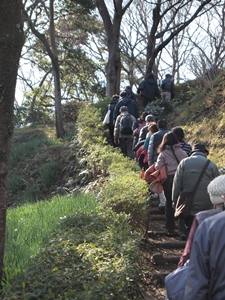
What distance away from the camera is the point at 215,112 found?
13.8 m

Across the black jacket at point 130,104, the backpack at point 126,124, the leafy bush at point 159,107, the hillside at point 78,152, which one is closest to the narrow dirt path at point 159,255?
the hillside at point 78,152

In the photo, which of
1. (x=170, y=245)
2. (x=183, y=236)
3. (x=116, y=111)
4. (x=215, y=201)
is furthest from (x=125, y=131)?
(x=215, y=201)

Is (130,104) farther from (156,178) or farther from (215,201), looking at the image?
(215,201)

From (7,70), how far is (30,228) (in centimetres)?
261

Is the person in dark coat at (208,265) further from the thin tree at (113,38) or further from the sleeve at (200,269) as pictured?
the thin tree at (113,38)

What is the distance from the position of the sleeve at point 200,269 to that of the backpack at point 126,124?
9922mm

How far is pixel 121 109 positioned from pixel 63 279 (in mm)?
9421

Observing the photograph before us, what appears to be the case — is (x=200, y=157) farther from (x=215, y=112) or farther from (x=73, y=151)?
(x=73, y=151)

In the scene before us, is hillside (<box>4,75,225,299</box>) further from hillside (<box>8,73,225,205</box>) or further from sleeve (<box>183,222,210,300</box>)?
sleeve (<box>183,222,210,300</box>)

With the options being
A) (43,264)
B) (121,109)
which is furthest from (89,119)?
(43,264)

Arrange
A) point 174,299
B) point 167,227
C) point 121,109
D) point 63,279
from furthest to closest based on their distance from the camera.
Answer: point 121,109 < point 167,227 < point 63,279 < point 174,299

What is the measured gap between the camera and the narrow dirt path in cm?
565

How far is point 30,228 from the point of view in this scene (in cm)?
590

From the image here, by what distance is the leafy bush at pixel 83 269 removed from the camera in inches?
130
